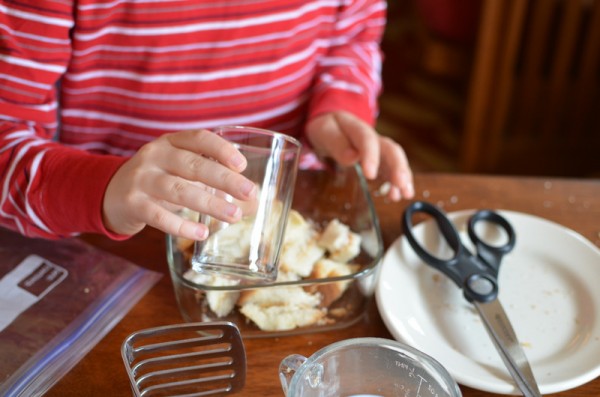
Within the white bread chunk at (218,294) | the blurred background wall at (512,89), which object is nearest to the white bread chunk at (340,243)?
the white bread chunk at (218,294)

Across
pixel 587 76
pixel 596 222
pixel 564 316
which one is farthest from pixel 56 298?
pixel 587 76

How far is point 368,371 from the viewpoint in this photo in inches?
20.2

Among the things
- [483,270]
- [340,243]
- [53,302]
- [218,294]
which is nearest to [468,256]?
[483,270]

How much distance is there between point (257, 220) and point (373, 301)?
0.46 ft

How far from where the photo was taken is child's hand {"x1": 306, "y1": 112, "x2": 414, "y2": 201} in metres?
0.71

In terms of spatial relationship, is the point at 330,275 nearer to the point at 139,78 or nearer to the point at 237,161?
the point at 237,161

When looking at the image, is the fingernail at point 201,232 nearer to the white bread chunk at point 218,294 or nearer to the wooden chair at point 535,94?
the white bread chunk at point 218,294

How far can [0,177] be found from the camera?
65 centimetres

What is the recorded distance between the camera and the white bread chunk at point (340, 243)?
657 millimetres

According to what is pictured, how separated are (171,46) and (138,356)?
36cm

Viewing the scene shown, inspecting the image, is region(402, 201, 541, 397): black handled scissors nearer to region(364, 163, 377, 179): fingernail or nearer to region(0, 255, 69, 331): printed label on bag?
region(364, 163, 377, 179): fingernail

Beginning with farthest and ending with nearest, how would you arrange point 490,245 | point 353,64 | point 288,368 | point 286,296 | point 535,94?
point 535,94 < point 353,64 < point 490,245 < point 286,296 < point 288,368

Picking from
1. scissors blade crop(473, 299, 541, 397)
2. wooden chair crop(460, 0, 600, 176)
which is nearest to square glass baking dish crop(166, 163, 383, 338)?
scissors blade crop(473, 299, 541, 397)

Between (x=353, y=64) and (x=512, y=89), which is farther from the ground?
(x=353, y=64)
